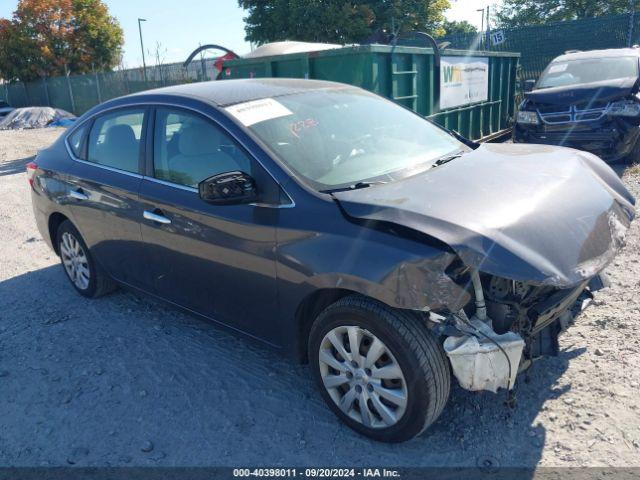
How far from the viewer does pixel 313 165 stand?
3.07 meters

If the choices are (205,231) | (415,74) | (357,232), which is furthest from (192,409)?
(415,74)

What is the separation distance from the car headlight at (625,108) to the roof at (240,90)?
5514mm

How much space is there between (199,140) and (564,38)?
1700 cm

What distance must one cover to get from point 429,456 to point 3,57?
37.2 m

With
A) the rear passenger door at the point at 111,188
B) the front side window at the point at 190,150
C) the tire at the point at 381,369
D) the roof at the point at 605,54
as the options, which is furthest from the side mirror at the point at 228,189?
the roof at the point at 605,54

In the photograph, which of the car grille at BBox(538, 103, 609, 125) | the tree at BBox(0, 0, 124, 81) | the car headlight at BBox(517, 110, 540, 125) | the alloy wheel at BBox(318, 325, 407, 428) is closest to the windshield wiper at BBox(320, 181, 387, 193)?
the alloy wheel at BBox(318, 325, 407, 428)

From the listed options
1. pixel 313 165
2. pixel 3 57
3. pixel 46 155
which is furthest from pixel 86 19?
pixel 313 165

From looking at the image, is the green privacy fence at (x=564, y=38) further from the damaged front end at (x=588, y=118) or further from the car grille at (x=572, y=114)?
the car grille at (x=572, y=114)

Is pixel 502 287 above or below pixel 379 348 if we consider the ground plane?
above

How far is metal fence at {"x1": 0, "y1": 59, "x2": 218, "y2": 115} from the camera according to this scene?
2309 cm

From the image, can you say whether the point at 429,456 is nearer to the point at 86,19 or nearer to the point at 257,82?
the point at 257,82

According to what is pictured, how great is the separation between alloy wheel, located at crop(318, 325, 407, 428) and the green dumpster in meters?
5.11

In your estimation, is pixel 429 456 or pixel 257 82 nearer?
pixel 429 456

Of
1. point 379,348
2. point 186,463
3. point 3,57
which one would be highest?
point 3,57
